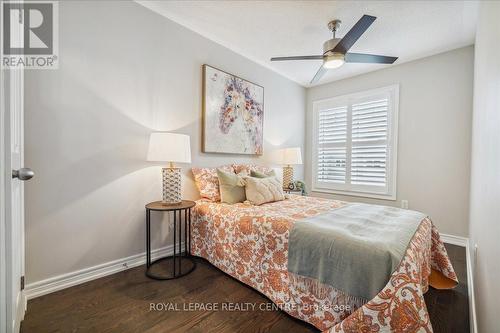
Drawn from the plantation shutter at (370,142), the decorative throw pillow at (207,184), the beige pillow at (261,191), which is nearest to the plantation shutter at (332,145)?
the plantation shutter at (370,142)

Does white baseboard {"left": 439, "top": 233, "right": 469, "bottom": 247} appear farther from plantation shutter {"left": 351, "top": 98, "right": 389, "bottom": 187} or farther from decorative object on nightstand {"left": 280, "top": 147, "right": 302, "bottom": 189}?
decorative object on nightstand {"left": 280, "top": 147, "right": 302, "bottom": 189}

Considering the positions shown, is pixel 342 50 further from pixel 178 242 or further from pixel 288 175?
pixel 178 242

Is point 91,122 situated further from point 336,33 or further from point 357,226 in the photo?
point 336,33

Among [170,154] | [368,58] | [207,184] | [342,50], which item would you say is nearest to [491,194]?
[342,50]

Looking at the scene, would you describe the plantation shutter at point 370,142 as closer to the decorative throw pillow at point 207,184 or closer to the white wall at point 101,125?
the decorative throw pillow at point 207,184

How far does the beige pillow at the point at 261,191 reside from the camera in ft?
7.72

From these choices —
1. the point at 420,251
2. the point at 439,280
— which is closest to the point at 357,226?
the point at 420,251

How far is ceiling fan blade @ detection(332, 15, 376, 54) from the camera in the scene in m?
1.72

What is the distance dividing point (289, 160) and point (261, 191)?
132cm

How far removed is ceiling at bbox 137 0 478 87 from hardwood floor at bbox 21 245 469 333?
2659 millimetres

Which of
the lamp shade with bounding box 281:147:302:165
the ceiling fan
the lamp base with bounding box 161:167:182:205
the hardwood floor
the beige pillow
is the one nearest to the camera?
the hardwood floor

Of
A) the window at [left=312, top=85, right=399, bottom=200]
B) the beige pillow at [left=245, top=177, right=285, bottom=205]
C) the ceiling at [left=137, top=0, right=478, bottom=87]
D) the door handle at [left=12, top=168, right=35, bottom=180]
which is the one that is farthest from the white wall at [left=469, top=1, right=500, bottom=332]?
the window at [left=312, top=85, right=399, bottom=200]

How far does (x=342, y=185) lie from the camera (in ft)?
12.8

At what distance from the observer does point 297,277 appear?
1441 millimetres
